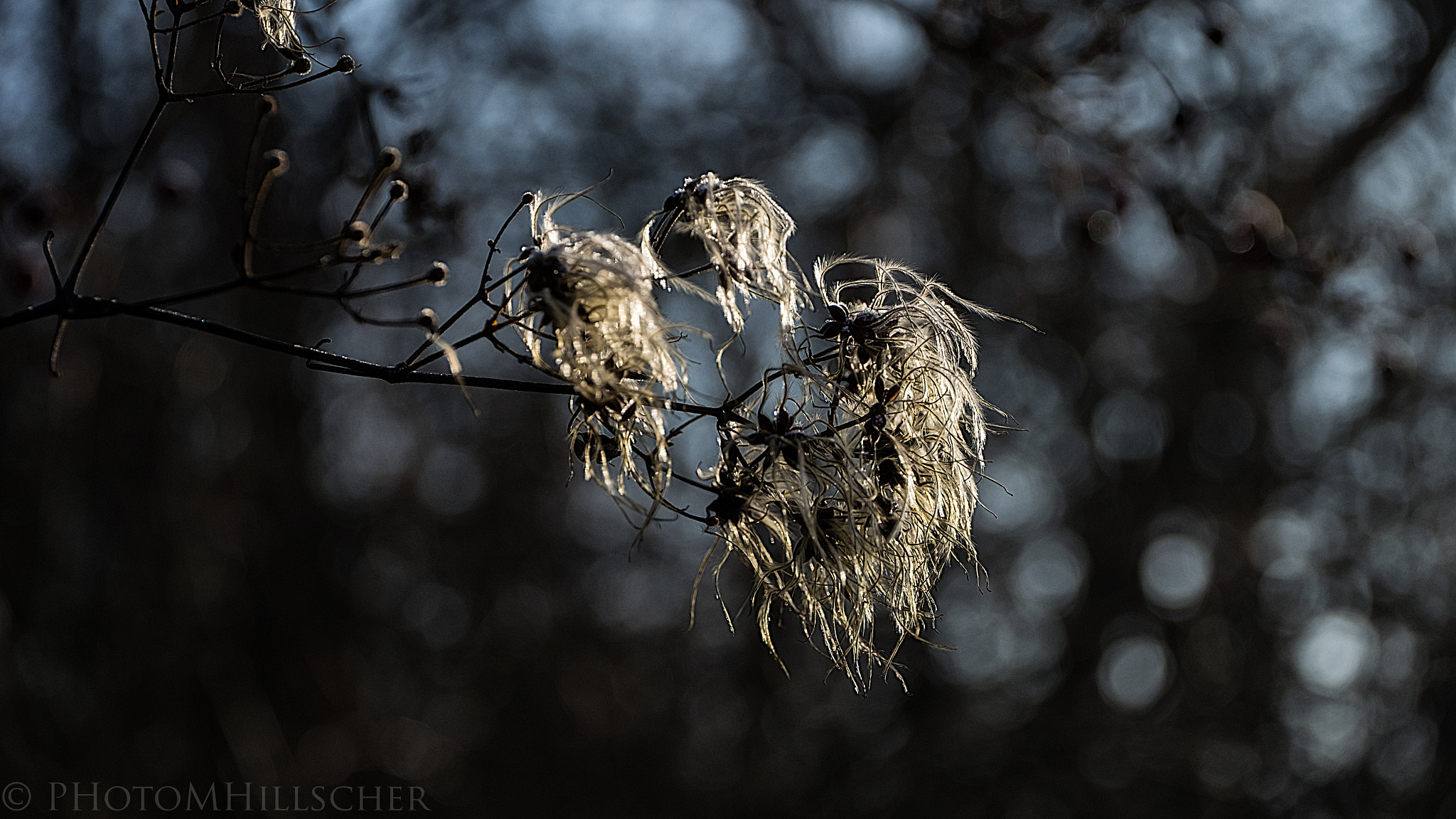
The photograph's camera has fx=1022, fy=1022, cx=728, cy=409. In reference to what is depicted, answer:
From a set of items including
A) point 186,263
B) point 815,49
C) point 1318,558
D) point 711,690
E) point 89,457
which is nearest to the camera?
point 89,457

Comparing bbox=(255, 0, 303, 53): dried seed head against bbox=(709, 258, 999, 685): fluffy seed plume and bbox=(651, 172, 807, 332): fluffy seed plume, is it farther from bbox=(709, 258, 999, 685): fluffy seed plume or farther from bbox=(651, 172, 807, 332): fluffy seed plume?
bbox=(709, 258, 999, 685): fluffy seed plume

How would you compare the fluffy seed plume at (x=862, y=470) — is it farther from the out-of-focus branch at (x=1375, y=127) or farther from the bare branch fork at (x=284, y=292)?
the out-of-focus branch at (x=1375, y=127)

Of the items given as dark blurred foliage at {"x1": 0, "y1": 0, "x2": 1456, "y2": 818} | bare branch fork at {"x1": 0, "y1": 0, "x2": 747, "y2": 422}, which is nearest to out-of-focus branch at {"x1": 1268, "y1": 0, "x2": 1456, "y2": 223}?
dark blurred foliage at {"x1": 0, "y1": 0, "x2": 1456, "y2": 818}

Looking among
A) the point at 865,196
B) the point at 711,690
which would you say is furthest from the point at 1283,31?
the point at 711,690

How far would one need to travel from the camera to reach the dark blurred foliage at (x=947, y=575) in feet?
19.5

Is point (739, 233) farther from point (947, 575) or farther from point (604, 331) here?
point (947, 575)

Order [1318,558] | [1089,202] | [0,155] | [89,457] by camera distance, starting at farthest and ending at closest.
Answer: [1318,558] → [89,457] → [0,155] → [1089,202]

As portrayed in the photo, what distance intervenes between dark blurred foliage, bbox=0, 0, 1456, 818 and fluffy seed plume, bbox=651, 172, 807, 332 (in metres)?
4.24

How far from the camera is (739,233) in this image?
1.48m

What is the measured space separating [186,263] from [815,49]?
4178 millimetres

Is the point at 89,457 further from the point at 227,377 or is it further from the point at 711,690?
the point at 711,690

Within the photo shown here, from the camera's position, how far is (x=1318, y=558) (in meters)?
7.39

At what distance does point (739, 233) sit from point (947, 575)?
20.9 ft

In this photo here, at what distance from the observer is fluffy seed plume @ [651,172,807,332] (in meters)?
1.44
